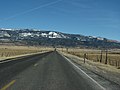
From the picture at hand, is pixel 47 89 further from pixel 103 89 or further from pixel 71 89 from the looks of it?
pixel 103 89

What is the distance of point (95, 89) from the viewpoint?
11188 mm

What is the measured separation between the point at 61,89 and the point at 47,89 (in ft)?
1.94

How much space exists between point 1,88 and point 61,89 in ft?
8.10

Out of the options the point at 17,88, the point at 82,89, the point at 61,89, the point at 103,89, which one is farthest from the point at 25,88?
the point at 103,89

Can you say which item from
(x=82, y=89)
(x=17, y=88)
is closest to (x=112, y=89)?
(x=82, y=89)

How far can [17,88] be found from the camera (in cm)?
1075

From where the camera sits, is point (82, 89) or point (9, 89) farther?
point (82, 89)

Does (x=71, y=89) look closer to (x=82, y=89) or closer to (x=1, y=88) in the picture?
(x=82, y=89)

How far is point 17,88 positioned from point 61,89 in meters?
1.83

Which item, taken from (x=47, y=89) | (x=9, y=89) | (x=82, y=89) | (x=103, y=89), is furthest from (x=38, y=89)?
(x=103, y=89)

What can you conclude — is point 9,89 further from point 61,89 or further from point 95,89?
point 95,89

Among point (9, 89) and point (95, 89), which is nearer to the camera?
point (9, 89)

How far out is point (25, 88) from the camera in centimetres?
1083

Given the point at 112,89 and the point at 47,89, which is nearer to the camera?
the point at 47,89
